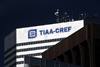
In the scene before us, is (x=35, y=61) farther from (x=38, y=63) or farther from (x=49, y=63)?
(x=49, y=63)

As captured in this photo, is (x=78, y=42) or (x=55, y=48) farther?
(x=55, y=48)

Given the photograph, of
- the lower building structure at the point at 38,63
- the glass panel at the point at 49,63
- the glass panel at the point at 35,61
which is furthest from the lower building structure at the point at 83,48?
the glass panel at the point at 35,61

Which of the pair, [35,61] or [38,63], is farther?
[38,63]

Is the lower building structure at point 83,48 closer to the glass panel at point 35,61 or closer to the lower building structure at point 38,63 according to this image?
the lower building structure at point 38,63

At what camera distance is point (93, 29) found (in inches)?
4833

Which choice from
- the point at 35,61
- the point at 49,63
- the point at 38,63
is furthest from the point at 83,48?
the point at 35,61

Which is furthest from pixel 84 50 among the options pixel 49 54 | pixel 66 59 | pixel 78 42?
pixel 49 54

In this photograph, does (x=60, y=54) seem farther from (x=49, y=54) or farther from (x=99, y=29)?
(x=99, y=29)

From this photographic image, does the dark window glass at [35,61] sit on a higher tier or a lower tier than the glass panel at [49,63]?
higher

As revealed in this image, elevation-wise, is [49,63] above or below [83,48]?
below

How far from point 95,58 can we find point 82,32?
709 centimetres

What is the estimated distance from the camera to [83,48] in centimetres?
12812

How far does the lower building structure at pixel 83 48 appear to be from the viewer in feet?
402

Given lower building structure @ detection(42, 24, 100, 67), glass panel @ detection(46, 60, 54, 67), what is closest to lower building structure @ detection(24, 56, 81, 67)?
glass panel @ detection(46, 60, 54, 67)
